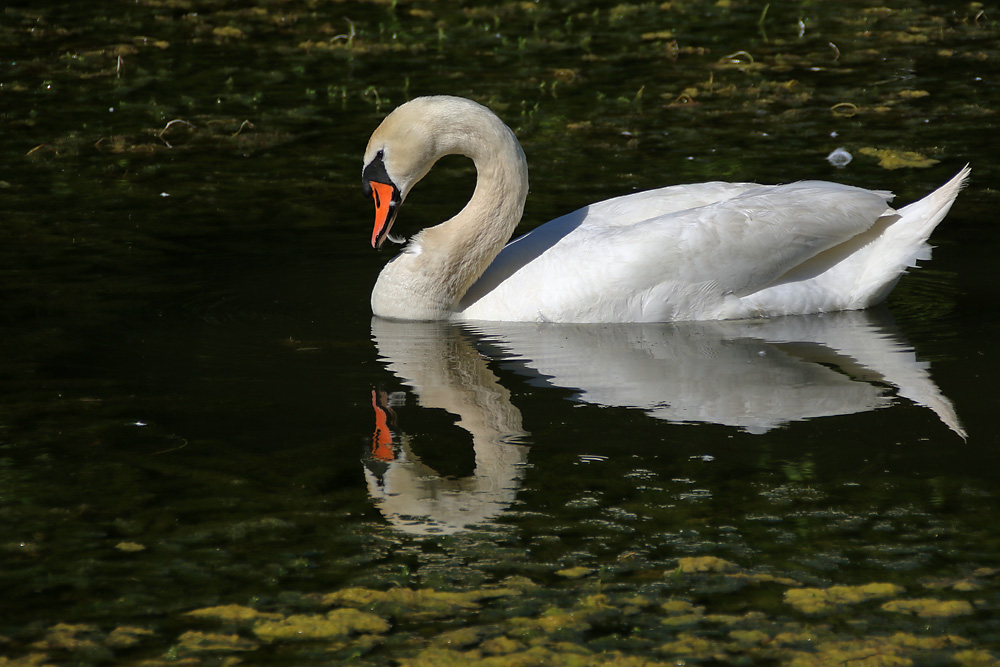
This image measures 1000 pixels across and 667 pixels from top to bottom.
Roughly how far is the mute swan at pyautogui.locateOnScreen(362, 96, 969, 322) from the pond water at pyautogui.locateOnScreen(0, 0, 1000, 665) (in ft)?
0.68

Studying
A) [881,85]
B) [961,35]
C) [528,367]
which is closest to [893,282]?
[528,367]

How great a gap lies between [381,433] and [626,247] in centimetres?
223

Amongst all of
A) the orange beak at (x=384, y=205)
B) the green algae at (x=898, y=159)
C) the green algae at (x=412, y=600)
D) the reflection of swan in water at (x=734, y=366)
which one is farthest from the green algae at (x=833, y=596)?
the green algae at (x=898, y=159)

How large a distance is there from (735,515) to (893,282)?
3.41 m

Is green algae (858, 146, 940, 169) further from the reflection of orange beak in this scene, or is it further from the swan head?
the reflection of orange beak

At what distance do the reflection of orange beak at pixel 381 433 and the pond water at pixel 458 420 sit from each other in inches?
1.2

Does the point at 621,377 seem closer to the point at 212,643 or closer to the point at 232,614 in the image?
the point at 232,614

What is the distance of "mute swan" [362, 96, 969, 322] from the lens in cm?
810

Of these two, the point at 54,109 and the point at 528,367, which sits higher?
the point at 54,109

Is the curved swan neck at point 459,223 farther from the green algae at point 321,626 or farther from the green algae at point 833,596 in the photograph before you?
the green algae at point 833,596

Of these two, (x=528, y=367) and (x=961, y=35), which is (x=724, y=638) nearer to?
(x=528, y=367)

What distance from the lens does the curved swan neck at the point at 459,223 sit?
826cm

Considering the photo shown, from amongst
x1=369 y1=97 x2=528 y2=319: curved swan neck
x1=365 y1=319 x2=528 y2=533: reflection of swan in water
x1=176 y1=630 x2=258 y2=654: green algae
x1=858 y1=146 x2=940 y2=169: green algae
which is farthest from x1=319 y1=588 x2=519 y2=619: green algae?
x1=858 y1=146 x2=940 y2=169: green algae

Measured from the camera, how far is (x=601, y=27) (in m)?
16.4
